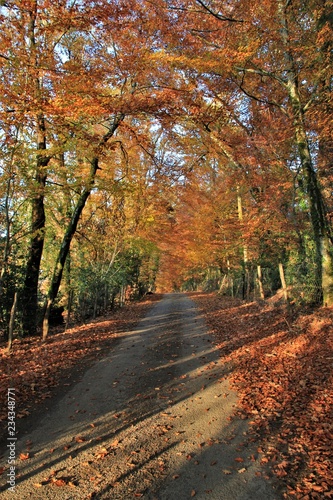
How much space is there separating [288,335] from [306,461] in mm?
5616

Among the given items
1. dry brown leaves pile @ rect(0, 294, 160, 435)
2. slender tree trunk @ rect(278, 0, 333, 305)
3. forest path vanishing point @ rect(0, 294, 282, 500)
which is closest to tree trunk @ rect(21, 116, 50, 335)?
dry brown leaves pile @ rect(0, 294, 160, 435)

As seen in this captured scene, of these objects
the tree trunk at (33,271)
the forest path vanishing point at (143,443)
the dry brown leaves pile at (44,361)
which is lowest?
the forest path vanishing point at (143,443)

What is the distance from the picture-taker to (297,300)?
1169 cm

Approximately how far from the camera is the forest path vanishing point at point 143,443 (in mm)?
3432

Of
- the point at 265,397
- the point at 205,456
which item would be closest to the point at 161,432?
the point at 205,456

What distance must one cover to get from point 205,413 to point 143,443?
1.33m

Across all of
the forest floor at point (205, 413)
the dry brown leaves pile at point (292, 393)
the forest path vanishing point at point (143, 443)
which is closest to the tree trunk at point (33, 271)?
the forest floor at point (205, 413)

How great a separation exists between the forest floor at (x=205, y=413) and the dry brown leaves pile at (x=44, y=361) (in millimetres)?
30

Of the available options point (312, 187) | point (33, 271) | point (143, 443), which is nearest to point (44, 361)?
point (143, 443)

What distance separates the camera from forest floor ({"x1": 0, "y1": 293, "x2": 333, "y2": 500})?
3520mm

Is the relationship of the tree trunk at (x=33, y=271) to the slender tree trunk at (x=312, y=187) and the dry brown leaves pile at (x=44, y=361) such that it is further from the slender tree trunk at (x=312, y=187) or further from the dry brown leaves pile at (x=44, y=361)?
the slender tree trunk at (x=312, y=187)

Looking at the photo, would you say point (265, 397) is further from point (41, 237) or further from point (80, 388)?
point (41, 237)

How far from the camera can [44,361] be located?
317 inches

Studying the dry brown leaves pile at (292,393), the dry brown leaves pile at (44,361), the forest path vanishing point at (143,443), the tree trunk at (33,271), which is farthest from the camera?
the tree trunk at (33,271)
